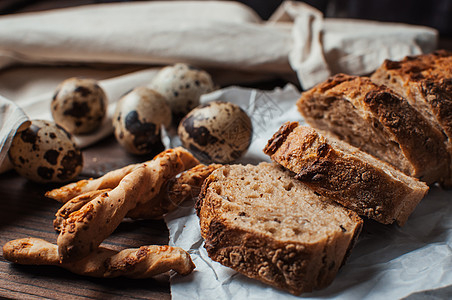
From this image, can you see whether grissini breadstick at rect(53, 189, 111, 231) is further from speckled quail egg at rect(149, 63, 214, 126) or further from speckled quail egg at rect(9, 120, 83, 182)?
speckled quail egg at rect(149, 63, 214, 126)

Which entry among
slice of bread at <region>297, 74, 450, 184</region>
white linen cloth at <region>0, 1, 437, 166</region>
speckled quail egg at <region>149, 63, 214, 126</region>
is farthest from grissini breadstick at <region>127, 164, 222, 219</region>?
white linen cloth at <region>0, 1, 437, 166</region>

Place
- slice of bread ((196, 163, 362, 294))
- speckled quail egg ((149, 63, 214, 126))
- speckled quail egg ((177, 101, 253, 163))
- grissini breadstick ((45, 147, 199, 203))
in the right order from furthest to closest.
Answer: speckled quail egg ((149, 63, 214, 126)) → speckled quail egg ((177, 101, 253, 163)) → grissini breadstick ((45, 147, 199, 203)) → slice of bread ((196, 163, 362, 294))

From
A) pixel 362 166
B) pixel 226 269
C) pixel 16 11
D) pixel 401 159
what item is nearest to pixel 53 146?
pixel 226 269

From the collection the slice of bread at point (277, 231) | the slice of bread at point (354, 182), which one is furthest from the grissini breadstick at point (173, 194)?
the slice of bread at point (354, 182)

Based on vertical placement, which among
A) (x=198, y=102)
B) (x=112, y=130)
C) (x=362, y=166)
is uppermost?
(x=362, y=166)

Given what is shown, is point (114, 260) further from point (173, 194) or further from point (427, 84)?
point (427, 84)

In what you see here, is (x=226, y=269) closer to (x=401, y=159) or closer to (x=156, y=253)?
(x=156, y=253)

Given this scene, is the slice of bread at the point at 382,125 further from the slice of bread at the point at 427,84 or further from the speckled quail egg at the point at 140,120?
the speckled quail egg at the point at 140,120
